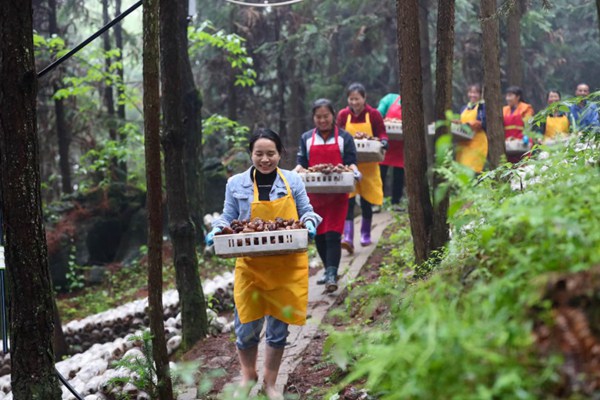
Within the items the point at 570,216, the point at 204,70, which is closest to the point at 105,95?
the point at 204,70

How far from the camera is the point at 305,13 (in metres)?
21.5

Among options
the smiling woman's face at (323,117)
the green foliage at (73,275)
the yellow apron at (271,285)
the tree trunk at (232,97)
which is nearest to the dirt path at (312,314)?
the yellow apron at (271,285)

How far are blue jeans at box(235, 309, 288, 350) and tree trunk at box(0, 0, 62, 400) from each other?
1526 millimetres

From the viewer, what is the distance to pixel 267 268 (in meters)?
5.77

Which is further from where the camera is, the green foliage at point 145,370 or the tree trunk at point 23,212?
the green foliage at point 145,370

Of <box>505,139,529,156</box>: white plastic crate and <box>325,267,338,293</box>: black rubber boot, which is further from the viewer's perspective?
<box>505,139,529,156</box>: white plastic crate

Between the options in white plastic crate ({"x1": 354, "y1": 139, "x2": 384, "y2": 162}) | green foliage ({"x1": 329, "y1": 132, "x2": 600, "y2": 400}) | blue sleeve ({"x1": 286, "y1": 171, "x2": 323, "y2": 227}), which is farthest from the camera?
white plastic crate ({"x1": 354, "y1": 139, "x2": 384, "y2": 162})

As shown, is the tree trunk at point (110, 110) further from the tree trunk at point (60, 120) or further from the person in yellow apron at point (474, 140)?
the person in yellow apron at point (474, 140)

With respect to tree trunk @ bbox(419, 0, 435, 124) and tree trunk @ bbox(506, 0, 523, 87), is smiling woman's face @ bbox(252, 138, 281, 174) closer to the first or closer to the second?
tree trunk @ bbox(419, 0, 435, 124)

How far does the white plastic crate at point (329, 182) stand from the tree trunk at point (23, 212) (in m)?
4.08

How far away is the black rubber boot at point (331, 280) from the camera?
9.01 metres

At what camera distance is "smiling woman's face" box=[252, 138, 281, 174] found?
5.99m

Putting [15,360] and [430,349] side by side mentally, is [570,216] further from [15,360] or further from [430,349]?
[15,360]

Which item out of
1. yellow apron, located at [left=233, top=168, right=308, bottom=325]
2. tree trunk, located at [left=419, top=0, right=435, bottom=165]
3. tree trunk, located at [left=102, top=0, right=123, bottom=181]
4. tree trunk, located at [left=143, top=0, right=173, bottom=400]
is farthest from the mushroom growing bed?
tree trunk, located at [left=102, top=0, right=123, bottom=181]
